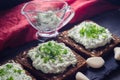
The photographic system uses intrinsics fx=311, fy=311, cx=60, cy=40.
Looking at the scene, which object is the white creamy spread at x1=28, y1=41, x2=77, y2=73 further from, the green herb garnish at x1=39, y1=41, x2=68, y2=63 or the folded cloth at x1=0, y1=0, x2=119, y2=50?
the folded cloth at x1=0, y1=0, x2=119, y2=50

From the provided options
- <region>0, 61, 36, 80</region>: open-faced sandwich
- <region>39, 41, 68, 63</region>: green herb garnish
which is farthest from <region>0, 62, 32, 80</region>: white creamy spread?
<region>39, 41, 68, 63</region>: green herb garnish

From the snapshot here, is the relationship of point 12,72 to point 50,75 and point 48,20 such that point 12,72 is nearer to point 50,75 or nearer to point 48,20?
point 50,75

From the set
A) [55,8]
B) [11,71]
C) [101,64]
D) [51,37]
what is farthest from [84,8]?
[11,71]

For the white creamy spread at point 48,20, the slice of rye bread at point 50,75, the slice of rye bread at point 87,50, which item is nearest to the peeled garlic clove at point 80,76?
the slice of rye bread at point 50,75

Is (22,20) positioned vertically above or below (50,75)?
above

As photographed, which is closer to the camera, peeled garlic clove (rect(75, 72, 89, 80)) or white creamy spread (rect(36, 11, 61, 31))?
peeled garlic clove (rect(75, 72, 89, 80))

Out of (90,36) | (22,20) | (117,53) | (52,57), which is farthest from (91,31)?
(22,20)
